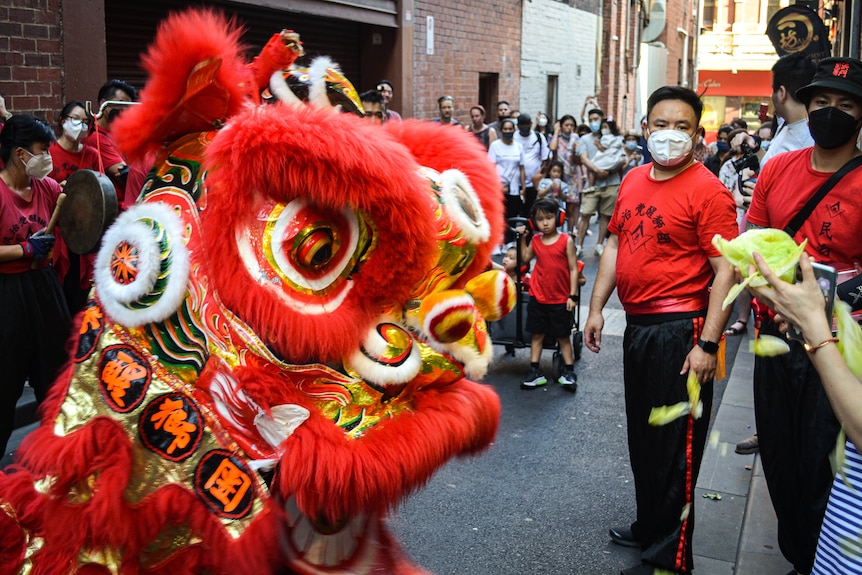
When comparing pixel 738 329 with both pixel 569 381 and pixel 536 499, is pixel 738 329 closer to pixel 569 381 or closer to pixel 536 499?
pixel 569 381

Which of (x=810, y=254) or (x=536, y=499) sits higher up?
(x=810, y=254)

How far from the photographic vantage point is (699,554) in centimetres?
416

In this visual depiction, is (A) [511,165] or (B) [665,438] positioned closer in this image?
(B) [665,438]

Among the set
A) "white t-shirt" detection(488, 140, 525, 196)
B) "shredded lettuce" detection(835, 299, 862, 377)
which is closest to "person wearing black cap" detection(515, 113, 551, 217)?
"white t-shirt" detection(488, 140, 525, 196)

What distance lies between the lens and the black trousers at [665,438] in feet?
11.9

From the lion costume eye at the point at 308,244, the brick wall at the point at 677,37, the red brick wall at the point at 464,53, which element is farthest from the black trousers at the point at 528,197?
the brick wall at the point at 677,37

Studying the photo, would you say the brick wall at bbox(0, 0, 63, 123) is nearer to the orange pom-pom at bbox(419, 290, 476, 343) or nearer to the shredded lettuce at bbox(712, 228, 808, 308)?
the orange pom-pom at bbox(419, 290, 476, 343)

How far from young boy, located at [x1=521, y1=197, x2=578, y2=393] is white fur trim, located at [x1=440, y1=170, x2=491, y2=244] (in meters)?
4.87

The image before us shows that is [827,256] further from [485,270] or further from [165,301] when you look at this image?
[165,301]

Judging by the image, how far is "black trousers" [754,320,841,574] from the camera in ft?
11.2

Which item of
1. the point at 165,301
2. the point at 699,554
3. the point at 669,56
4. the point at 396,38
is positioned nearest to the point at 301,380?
the point at 165,301

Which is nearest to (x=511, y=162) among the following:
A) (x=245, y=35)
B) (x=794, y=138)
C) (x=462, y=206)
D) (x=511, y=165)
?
(x=511, y=165)

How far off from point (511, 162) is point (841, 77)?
30.3 ft

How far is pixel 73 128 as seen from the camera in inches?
235
